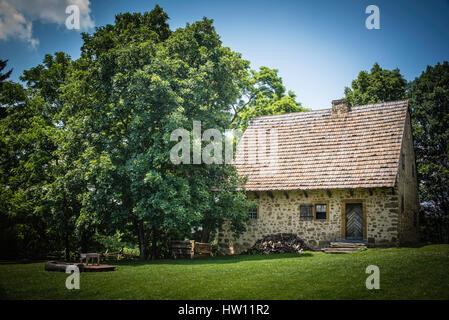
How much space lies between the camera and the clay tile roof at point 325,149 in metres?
18.8

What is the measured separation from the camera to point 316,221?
19.4 m

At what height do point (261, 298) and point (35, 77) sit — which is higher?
point (35, 77)

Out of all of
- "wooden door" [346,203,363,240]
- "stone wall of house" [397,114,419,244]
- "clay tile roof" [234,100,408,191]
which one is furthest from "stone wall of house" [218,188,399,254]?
"stone wall of house" [397,114,419,244]

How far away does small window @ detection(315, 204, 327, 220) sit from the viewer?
19391mm

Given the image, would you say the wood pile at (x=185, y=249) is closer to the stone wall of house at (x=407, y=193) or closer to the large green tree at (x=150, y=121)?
the large green tree at (x=150, y=121)

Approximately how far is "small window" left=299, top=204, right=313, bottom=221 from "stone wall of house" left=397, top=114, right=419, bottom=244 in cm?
417

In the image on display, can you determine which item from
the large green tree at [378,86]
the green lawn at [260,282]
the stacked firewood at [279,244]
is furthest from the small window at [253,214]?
the large green tree at [378,86]

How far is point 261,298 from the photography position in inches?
352

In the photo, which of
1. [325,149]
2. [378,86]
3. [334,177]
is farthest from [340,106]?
[378,86]

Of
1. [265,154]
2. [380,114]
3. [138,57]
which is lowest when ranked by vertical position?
[265,154]

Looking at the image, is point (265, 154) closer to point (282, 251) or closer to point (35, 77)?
point (282, 251)

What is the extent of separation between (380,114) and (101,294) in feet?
57.7
